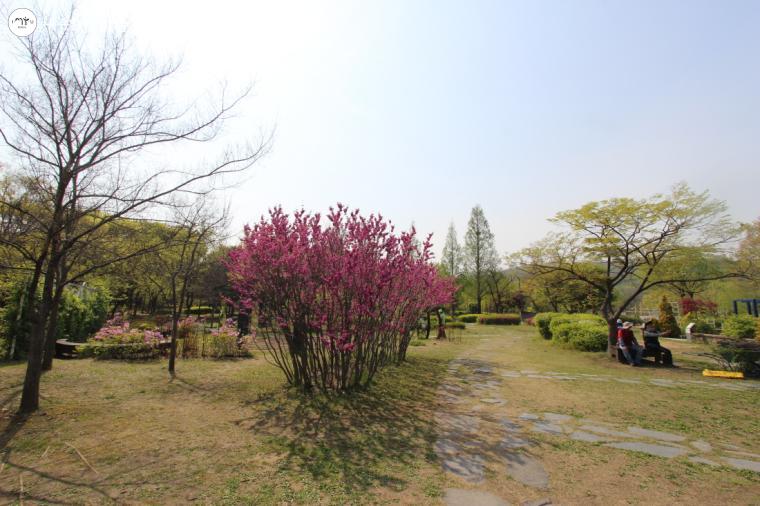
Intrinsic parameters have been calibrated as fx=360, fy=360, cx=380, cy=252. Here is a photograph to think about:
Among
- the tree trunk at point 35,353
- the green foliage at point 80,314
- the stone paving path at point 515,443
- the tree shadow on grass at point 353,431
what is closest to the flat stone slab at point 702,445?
the stone paving path at point 515,443

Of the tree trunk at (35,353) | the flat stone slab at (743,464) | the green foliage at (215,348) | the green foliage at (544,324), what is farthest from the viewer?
the green foliage at (544,324)

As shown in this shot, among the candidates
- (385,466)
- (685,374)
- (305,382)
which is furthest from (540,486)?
(685,374)

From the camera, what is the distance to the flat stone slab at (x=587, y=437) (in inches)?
155

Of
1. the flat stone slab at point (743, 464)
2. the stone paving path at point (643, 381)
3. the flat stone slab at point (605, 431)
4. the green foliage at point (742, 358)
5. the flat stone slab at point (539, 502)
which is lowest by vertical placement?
the stone paving path at point (643, 381)

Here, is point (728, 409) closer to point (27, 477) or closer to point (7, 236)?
point (27, 477)

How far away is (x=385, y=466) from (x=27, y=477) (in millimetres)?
2906

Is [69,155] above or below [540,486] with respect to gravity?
above

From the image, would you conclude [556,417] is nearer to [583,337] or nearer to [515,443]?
[515,443]

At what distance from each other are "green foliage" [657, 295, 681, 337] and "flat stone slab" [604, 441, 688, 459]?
18586mm

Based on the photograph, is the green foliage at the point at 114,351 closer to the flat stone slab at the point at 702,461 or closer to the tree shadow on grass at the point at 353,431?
the tree shadow on grass at the point at 353,431

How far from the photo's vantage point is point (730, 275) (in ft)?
29.5

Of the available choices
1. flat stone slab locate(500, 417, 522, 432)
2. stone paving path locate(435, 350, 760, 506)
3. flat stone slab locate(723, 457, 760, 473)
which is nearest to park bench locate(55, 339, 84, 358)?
stone paving path locate(435, 350, 760, 506)

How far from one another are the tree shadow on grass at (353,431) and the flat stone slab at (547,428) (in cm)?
124

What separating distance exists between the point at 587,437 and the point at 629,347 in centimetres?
669
